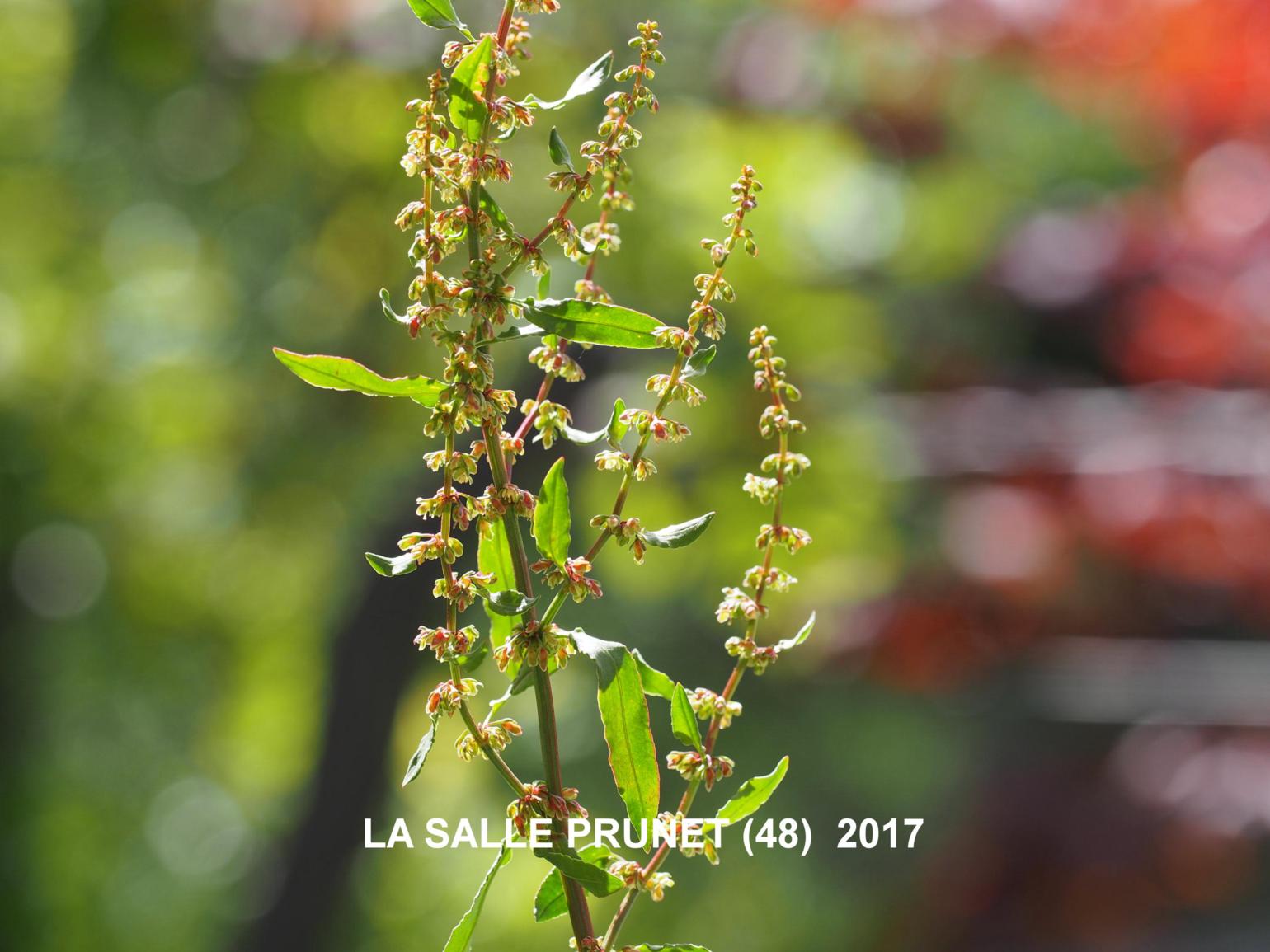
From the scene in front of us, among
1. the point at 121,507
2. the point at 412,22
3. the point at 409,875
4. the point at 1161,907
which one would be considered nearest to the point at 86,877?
the point at 409,875

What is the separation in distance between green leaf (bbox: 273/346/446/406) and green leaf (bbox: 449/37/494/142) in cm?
7

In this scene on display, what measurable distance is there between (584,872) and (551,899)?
0.21 feet

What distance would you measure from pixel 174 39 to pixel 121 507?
1716 millimetres

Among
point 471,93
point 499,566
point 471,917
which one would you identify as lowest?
point 471,917

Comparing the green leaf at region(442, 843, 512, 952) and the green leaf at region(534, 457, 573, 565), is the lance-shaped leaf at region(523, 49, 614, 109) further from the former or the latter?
the green leaf at region(442, 843, 512, 952)

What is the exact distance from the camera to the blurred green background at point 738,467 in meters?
2.16

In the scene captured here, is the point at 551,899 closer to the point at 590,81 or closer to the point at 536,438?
the point at 536,438

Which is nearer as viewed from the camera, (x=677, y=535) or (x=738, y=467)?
(x=677, y=535)

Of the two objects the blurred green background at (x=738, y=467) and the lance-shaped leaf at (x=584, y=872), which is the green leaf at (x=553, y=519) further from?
the blurred green background at (x=738, y=467)

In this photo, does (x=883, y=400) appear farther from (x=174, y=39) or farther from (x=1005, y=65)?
(x=174, y=39)

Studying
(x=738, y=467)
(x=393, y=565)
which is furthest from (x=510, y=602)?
(x=738, y=467)

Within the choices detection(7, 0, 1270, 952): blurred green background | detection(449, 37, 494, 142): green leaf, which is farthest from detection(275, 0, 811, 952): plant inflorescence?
detection(7, 0, 1270, 952): blurred green background

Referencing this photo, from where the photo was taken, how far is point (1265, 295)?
196cm

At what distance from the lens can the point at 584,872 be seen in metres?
0.35
